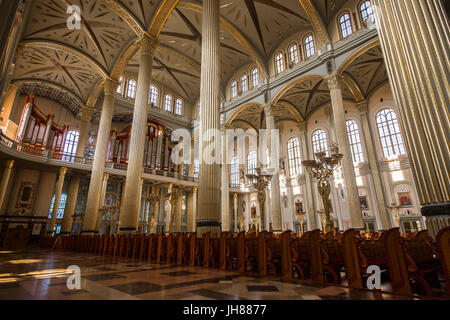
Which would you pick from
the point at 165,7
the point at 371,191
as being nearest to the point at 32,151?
the point at 165,7

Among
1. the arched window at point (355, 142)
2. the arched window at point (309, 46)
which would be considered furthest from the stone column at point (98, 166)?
the arched window at point (355, 142)

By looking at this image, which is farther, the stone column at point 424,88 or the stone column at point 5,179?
the stone column at point 5,179

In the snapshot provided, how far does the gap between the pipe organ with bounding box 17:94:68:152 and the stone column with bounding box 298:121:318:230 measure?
17.1 metres

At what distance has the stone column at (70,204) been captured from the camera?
13762 mm

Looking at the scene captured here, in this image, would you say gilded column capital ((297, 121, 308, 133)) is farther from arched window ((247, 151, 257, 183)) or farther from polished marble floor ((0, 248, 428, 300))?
polished marble floor ((0, 248, 428, 300))

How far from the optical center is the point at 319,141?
55.5 ft

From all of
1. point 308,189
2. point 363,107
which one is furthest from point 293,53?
point 308,189

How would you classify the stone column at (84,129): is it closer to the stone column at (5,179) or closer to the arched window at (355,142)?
the stone column at (5,179)

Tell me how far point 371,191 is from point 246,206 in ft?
35.3

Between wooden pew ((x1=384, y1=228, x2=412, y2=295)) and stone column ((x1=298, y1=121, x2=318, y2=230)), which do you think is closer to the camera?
wooden pew ((x1=384, y1=228, x2=412, y2=295))

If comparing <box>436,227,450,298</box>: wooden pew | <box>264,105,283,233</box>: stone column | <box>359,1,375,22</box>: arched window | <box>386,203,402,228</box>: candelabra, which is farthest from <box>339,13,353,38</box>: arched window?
<box>436,227,450,298</box>: wooden pew

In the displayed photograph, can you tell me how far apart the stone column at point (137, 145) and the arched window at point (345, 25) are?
31.4ft

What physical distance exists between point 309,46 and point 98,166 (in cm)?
1345

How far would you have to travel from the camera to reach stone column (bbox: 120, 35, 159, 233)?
8.80 meters
